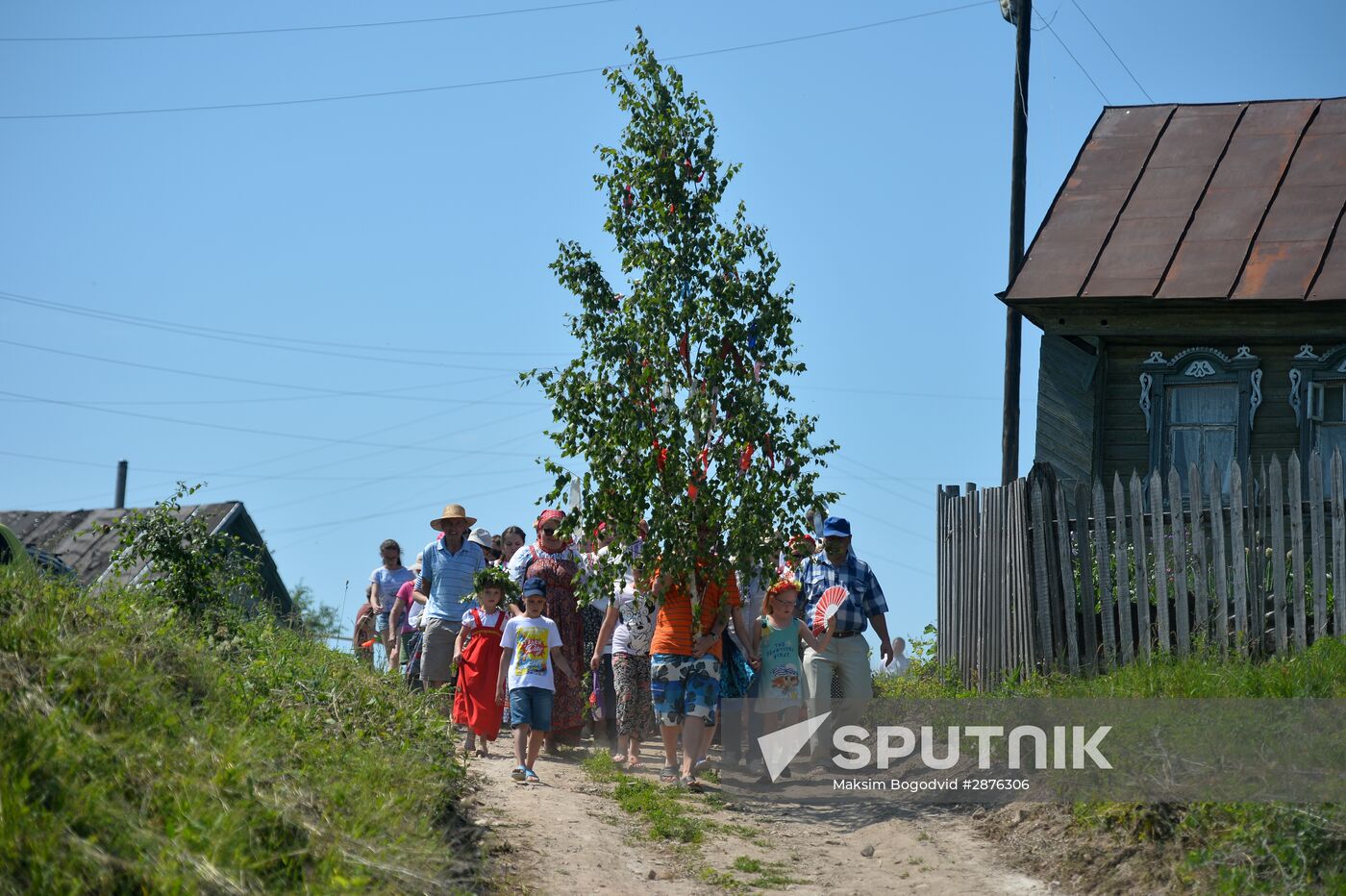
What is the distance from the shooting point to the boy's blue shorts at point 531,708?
383 inches

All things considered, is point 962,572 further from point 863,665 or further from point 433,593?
point 433,593

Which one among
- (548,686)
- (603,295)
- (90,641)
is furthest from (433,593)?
(90,641)

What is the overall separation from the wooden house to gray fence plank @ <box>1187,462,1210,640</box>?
4354mm

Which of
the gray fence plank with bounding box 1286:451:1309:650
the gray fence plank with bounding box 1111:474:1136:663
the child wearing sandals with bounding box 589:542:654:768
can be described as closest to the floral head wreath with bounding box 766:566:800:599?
the child wearing sandals with bounding box 589:542:654:768

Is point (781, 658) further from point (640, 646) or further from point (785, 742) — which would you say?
point (640, 646)

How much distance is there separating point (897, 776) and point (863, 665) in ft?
2.90

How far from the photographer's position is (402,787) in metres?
7.39

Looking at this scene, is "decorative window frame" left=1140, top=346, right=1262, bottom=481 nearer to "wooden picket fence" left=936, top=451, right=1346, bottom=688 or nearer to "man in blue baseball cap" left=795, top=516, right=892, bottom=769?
"wooden picket fence" left=936, top=451, right=1346, bottom=688

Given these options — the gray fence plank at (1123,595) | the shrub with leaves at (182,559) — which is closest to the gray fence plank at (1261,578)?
the gray fence plank at (1123,595)

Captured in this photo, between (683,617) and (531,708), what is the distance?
117 cm

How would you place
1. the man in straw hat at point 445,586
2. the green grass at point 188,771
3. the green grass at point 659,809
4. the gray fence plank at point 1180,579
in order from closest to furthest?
the green grass at point 188,771 → the green grass at point 659,809 → the gray fence plank at point 1180,579 → the man in straw hat at point 445,586

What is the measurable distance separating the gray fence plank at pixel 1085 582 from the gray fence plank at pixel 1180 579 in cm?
65

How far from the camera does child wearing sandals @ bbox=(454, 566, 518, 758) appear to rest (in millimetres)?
10602

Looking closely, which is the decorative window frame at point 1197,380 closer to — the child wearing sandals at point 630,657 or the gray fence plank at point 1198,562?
the gray fence plank at point 1198,562
